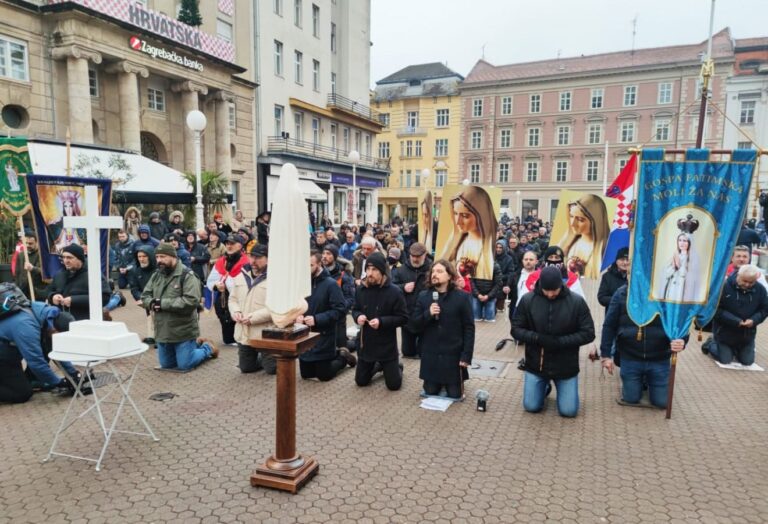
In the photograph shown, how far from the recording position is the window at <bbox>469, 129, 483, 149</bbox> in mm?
56938

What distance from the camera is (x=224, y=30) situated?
26297 millimetres

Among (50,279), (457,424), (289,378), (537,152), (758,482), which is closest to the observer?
(289,378)

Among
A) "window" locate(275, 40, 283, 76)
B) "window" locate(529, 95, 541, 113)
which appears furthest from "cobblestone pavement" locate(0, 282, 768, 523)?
"window" locate(529, 95, 541, 113)

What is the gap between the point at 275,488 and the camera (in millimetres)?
4137

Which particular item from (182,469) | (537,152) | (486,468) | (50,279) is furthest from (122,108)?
(537,152)

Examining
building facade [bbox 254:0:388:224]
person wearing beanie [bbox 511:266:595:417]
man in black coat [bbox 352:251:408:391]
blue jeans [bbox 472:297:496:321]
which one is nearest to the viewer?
person wearing beanie [bbox 511:266:595:417]

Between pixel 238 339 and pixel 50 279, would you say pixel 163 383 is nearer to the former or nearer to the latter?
pixel 238 339

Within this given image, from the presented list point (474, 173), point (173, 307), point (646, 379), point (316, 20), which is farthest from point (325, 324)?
point (474, 173)

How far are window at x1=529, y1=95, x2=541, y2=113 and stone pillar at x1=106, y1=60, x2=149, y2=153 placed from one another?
4359 centimetres

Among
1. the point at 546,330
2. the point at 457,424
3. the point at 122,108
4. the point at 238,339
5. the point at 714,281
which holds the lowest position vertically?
the point at 457,424

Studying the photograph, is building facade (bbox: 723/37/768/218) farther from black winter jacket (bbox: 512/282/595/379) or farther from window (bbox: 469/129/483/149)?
black winter jacket (bbox: 512/282/595/379)

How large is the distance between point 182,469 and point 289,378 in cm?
141

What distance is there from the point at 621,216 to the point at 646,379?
15.2 ft

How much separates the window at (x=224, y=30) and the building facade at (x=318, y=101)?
1.89 meters
